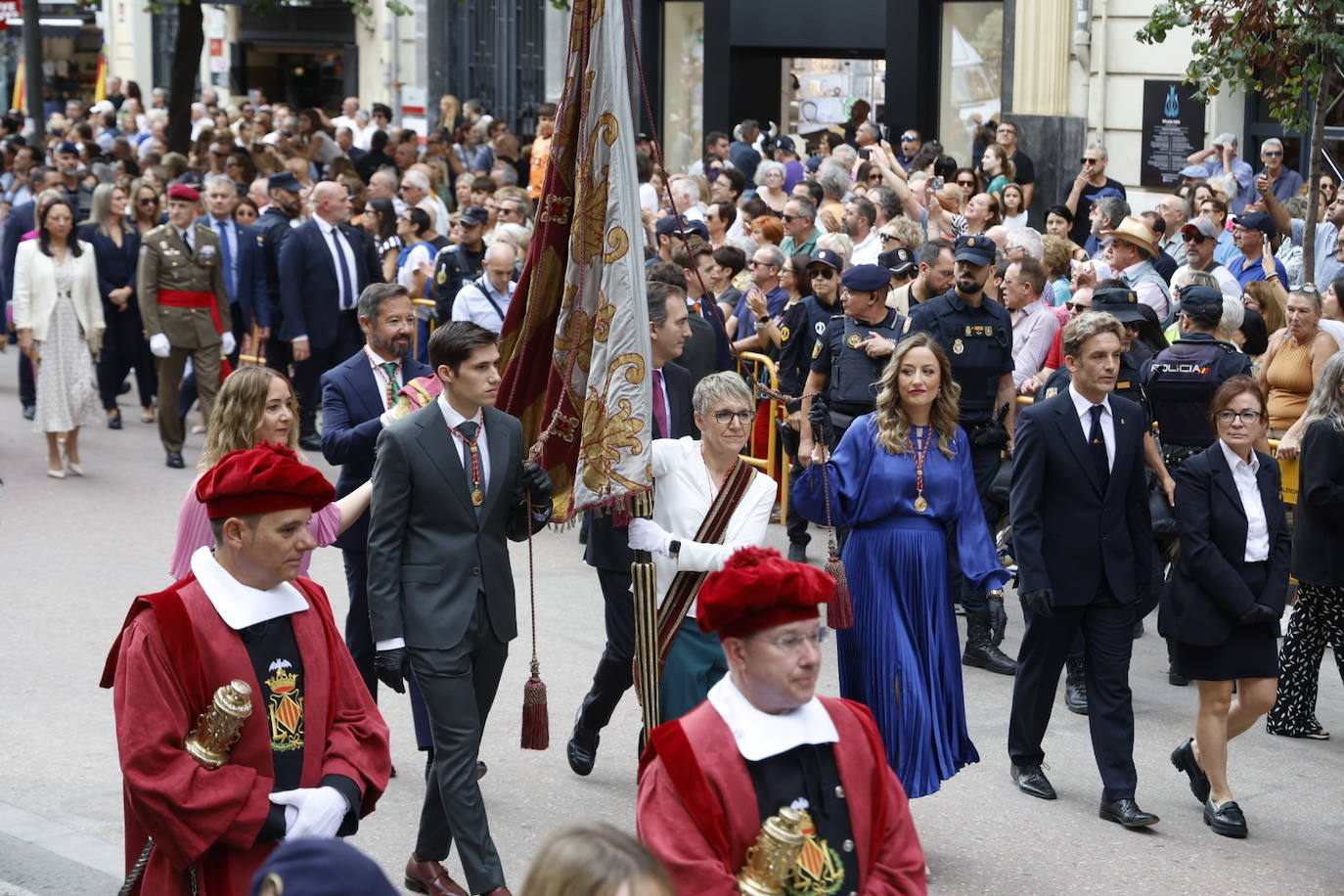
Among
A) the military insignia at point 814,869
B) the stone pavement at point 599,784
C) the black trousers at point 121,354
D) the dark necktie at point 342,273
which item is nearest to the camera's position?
the military insignia at point 814,869

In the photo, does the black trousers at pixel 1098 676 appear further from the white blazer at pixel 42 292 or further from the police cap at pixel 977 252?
the white blazer at pixel 42 292

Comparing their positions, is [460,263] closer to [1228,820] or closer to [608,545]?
[608,545]

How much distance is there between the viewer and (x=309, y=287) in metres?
14.0

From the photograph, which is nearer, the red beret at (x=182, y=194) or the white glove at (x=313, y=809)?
the white glove at (x=313, y=809)

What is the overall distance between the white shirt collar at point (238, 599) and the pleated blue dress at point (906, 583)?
2.71 meters

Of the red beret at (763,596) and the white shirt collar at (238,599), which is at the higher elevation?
the red beret at (763,596)

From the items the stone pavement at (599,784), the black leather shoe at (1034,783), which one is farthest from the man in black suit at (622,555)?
the black leather shoe at (1034,783)

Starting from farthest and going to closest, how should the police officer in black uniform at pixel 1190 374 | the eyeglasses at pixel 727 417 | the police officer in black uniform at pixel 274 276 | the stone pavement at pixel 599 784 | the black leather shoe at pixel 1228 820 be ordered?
1. the police officer in black uniform at pixel 274 276
2. the police officer in black uniform at pixel 1190 374
3. the black leather shoe at pixel 1228 820
4. the stone pavement at pixel 599 784
5. the eyeglasses at pixel 727 417

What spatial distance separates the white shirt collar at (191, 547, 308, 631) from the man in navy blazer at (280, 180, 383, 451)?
950 centimetres

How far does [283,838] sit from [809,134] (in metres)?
21.2

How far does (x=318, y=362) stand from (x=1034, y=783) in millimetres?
8108

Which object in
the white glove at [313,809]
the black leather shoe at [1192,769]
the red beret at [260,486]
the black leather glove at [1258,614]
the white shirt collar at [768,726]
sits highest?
the red beret at [260,486]

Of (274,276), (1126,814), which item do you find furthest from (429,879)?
(274,276)

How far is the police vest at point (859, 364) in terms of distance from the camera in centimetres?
981
